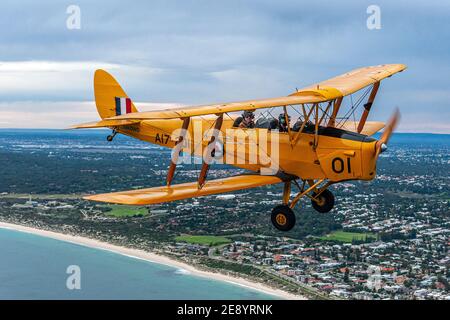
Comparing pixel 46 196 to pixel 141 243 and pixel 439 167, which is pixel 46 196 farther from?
pixel 439 167

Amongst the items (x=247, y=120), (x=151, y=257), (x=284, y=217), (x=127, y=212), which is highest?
(x=247, y=120)

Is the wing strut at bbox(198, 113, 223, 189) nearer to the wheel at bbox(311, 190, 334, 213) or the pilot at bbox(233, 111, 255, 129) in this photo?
the pilot at bbox(233, 111, 255, 129)

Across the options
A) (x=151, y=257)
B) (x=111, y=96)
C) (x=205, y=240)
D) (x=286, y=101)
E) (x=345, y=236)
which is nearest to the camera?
(x=286, y=101)

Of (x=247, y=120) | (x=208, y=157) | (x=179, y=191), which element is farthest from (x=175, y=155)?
(x=247, y=120)

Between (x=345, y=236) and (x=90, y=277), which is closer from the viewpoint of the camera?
(x=90, y=277)

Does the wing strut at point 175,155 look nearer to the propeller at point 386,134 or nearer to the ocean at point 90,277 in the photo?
the propeller at point 386,134

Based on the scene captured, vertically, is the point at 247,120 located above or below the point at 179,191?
above

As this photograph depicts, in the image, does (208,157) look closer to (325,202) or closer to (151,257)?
(325,202)
